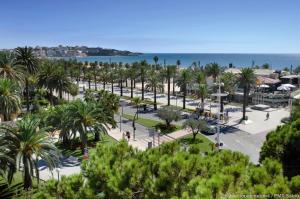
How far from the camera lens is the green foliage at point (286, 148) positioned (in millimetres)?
17266

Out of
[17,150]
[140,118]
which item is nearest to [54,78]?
[140,118]

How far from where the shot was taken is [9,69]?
51.5m

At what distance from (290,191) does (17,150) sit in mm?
21310

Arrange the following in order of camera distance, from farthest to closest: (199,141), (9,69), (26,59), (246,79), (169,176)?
(246,79) < (26,59) < (9,69) < (199,141) < (169,176)

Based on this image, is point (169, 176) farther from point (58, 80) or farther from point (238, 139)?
point (58, 80)

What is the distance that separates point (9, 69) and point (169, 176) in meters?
46.0

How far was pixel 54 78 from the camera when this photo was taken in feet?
211

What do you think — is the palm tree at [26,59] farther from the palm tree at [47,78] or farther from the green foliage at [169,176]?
the green foliage at [169,176]

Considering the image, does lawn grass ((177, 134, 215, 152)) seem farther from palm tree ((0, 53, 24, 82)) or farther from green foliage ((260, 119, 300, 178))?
palm tree ((0, 53, 24, 82))

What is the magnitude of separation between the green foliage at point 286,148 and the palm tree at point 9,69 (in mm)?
43115

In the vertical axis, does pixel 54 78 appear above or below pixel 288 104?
above

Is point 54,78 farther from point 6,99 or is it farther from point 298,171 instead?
point 298,171

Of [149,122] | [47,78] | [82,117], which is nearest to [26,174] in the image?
[82,117]

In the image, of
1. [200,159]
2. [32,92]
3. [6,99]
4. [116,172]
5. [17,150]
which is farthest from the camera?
[32,92]
